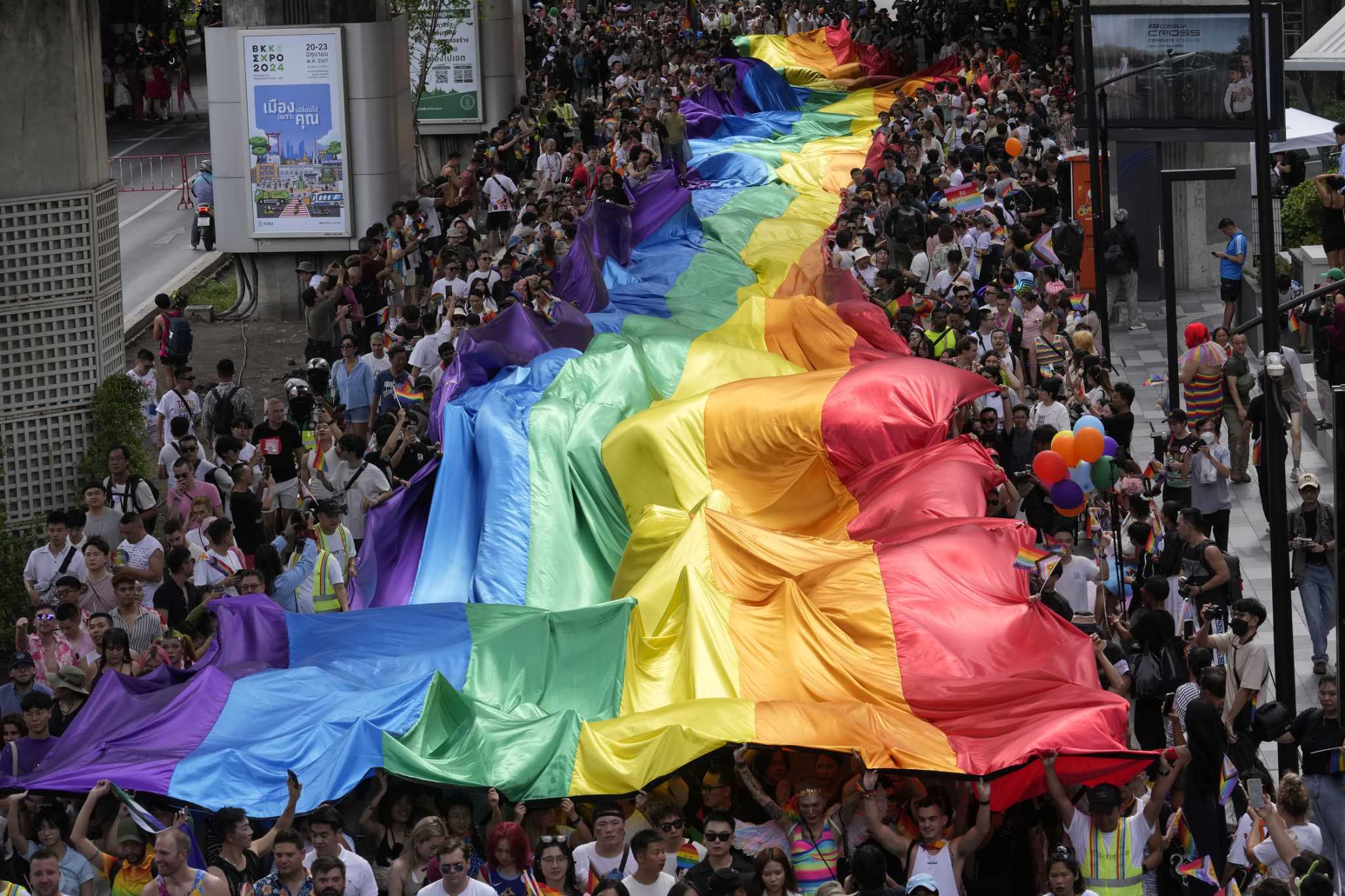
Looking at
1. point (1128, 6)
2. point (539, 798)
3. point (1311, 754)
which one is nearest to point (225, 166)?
point (1128, 6)

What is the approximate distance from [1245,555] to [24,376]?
10.1 m

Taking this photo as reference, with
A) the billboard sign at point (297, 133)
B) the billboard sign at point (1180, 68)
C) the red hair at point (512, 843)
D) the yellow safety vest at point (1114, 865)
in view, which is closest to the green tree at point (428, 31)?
the billboard sign at point (297, 133)

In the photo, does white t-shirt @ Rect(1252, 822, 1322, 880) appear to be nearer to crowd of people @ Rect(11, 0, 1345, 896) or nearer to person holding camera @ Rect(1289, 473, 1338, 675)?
crowd of people @ Rect(11, 0, 1345, 896)

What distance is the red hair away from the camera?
9.98 meters

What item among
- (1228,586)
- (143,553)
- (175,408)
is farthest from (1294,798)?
(175,408)

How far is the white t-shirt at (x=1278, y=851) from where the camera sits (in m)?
9.44

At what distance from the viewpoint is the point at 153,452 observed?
63.1ft

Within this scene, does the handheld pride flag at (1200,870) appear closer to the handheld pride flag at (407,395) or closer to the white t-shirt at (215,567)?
the white t-shirt at (215,567)

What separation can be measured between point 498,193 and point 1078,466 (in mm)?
13835

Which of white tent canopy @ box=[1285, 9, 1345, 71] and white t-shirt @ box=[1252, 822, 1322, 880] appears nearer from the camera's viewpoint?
white t-shirt @ box=[1252, 822, 1322, 880]

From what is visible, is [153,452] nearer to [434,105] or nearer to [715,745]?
[715,745]

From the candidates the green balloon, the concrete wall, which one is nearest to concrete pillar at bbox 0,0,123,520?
the concrete wall

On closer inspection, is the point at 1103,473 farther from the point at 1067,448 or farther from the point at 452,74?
the point at 452,74

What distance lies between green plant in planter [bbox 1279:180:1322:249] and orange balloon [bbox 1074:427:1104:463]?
9560mm
